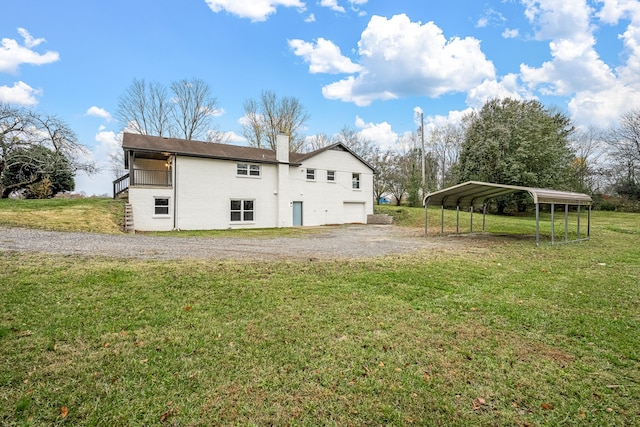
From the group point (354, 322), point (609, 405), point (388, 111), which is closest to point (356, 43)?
point (388, 111)

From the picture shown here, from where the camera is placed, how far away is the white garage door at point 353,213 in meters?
25.2

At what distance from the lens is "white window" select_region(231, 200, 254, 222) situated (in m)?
20.3

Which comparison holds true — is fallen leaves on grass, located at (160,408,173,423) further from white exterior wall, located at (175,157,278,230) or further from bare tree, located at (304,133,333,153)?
bare tree, located at (304,133,333,153)

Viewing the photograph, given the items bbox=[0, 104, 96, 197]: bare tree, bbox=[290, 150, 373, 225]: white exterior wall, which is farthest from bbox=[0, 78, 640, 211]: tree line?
bbox=[290, 150, 373, 225]: white exterior wall

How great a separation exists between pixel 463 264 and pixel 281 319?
230 inches

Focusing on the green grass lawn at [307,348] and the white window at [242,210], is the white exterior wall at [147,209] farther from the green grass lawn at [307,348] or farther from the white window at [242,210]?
the green grass lawn at [307,348]

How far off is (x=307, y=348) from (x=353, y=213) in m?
22.2

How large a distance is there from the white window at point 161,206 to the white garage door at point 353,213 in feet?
41.6

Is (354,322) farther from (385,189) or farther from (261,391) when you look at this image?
(385,189)

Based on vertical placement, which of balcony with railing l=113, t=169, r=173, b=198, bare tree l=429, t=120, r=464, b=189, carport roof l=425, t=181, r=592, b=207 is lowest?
carport roof l=425, t=181, r=592, b=207

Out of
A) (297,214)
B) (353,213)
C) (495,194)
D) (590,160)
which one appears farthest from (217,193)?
(590,160)

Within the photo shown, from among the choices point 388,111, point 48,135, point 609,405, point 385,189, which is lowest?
point 609,405

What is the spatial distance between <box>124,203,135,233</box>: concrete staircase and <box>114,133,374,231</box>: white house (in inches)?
12.4

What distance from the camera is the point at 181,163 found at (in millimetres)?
18500
